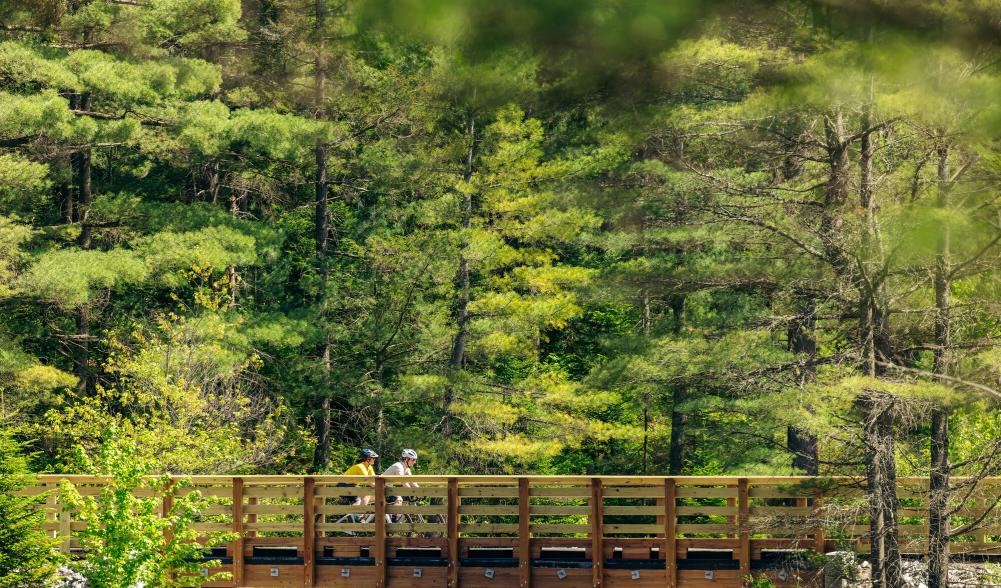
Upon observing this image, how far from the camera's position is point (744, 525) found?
13266mm

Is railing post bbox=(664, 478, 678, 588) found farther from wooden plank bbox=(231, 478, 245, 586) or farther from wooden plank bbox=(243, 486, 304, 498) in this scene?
wooden plank bbox=(231, 478, 245, 586)

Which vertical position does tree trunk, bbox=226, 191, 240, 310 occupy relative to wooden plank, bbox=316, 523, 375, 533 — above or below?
above

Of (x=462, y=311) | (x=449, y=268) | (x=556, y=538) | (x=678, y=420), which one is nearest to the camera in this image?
(x=556, y=538)

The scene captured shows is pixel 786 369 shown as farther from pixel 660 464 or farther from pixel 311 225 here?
pixel 311 225

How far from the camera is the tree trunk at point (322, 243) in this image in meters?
23.2

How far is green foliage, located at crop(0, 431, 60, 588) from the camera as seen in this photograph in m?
12.2

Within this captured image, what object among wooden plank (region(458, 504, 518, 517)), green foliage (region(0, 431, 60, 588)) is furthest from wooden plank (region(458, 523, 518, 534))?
green foliage (region(0, 431, 60, 588))

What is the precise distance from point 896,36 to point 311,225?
79.5 feet

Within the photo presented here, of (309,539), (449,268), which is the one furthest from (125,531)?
(449,268)

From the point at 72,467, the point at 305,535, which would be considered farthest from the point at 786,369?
the point at 72,467

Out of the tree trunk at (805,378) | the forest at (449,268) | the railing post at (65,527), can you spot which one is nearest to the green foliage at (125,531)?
the forest at (449,268)

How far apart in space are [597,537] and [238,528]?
4040mm

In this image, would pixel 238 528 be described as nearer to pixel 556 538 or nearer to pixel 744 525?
pixel 556 538

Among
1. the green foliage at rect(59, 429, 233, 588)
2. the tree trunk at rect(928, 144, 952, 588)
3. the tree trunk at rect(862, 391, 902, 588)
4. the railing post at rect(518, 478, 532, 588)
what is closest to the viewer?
the green foliage at rect(59, 429, 233, 588)
